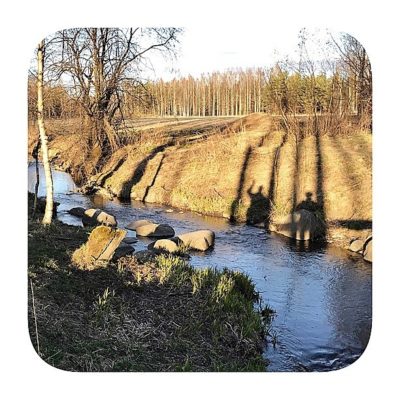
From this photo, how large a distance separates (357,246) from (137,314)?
185 cm

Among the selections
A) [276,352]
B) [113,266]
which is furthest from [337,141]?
[113,266]

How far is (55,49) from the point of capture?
177 inches

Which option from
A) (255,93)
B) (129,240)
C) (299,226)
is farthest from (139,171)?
(299,226)

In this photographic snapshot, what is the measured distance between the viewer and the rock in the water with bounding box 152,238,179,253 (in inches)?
194

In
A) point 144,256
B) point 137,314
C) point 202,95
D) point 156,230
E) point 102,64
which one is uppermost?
point 102,64

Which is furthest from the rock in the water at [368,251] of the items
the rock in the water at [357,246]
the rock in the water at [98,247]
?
the rock in the water at [98,247]

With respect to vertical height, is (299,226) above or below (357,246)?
above

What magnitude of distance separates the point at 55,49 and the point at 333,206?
2.66m

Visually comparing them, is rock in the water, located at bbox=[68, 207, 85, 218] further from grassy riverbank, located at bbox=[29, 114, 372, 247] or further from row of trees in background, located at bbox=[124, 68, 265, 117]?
row of trees in background, located at bbox=[124, 68, 265, 117]

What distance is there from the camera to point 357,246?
4.49 meters

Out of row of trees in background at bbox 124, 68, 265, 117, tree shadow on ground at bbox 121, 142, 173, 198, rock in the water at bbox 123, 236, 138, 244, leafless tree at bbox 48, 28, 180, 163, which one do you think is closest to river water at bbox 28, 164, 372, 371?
rock in the water at bbox 123, 236, 138, 244

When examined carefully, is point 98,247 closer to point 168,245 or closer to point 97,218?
point 97,218

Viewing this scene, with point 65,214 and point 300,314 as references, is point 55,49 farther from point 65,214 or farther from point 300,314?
point 300,314

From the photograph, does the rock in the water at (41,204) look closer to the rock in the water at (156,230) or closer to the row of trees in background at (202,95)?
the rock in the water at (156,230)
